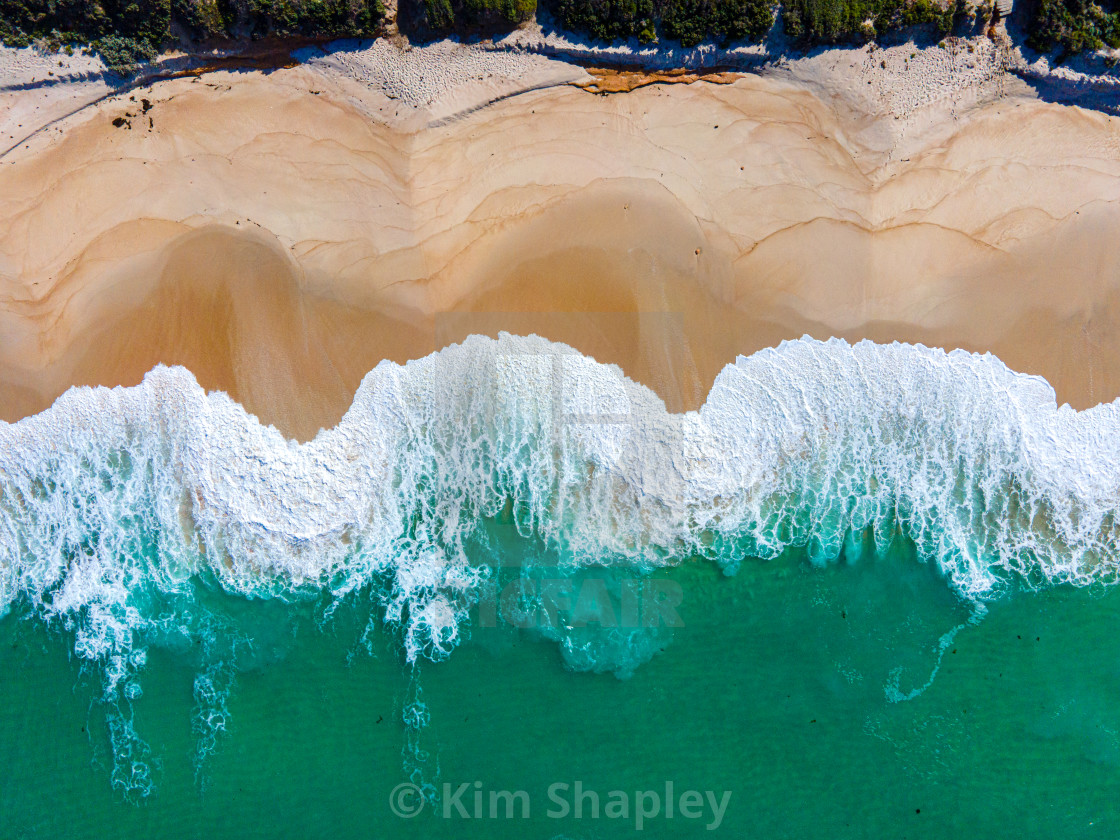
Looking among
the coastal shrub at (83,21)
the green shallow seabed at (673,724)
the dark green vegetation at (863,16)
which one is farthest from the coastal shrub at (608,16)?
the green shallow seabed at (673,724)

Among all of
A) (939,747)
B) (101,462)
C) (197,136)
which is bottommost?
(939,747)

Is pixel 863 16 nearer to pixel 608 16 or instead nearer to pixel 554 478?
pixel 608 16

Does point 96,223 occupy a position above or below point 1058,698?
above

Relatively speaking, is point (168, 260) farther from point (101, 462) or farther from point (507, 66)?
point (507, 66)

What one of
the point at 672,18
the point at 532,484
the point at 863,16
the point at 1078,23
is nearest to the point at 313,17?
the point at 672,18

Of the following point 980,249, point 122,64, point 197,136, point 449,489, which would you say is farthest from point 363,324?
point 980,249

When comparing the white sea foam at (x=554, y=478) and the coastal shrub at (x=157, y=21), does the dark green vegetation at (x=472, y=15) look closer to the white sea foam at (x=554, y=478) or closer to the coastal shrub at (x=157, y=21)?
the coastal shrub at (x=157, y=21)
